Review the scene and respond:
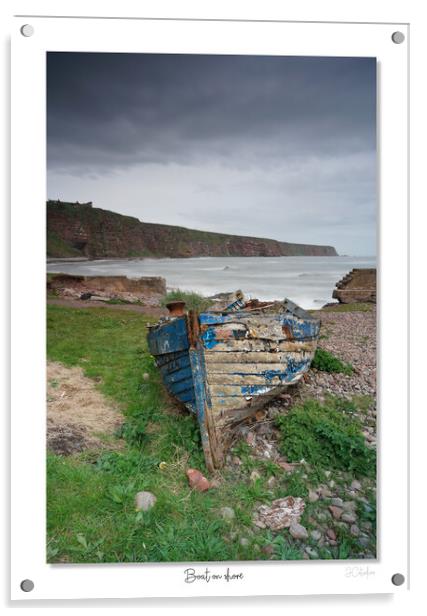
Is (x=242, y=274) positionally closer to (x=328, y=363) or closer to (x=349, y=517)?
(x=328, y=363)

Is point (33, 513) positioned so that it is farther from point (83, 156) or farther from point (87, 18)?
point (87, 18)

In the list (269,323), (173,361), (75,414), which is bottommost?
(75,414)

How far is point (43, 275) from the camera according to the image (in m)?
1.96

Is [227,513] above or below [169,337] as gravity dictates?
below

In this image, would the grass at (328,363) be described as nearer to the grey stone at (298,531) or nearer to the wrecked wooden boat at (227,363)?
the wrecked wooden boat at (227,363)

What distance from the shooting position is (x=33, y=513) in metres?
1.91

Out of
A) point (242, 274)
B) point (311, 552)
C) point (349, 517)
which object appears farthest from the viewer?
point (242, 274)

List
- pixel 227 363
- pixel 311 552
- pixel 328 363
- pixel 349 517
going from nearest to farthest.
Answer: pixel 311 552 → pixel 349 517 → pixel 227 363 → pixel 328 363

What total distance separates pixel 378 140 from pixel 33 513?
114 inches

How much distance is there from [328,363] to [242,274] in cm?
135
